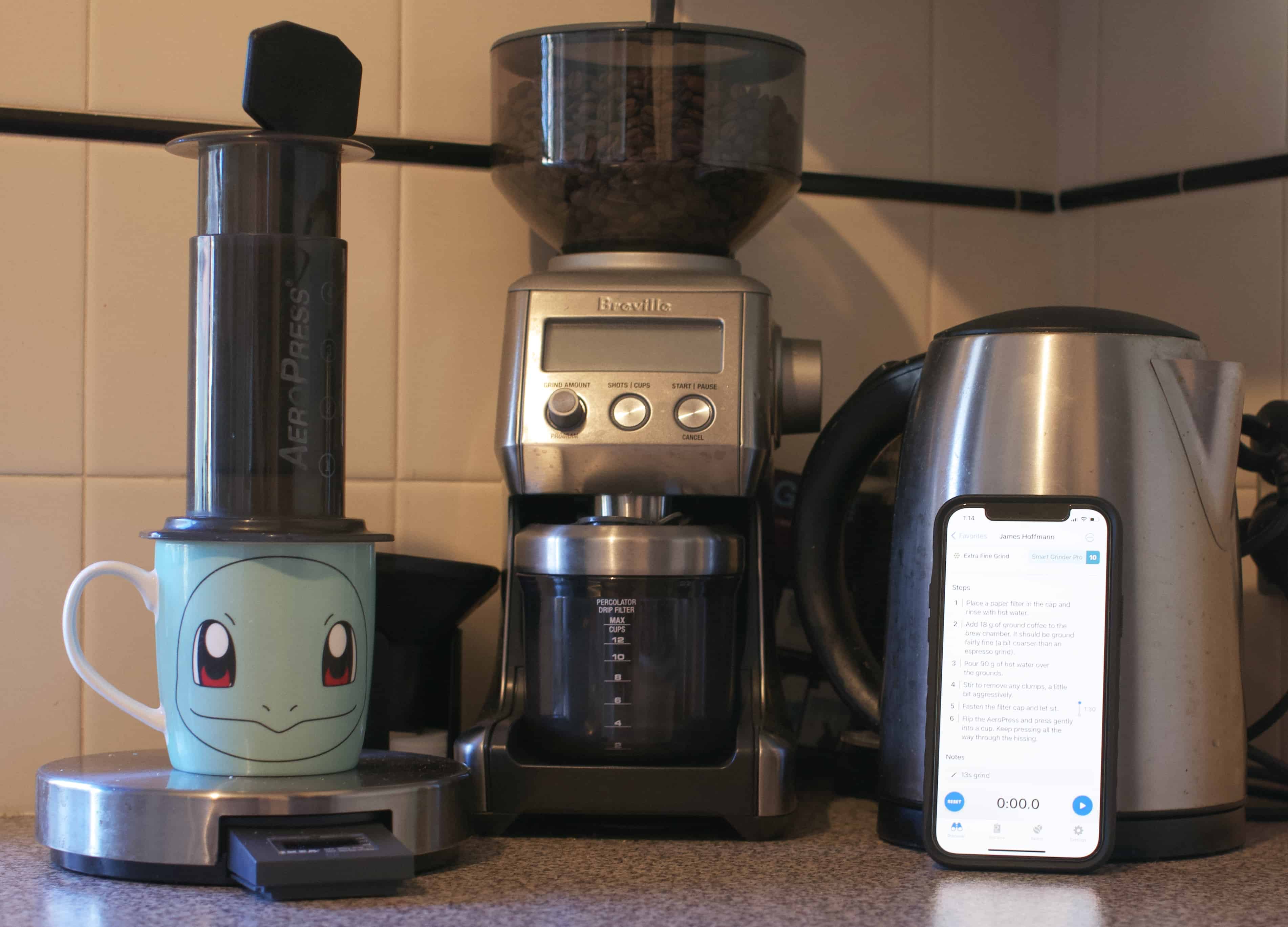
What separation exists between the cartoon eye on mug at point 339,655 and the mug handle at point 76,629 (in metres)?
0.09

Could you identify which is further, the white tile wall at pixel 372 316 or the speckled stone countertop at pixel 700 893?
the white tile wall at pixel 372 316

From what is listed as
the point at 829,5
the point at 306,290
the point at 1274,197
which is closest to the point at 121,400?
the point at 306,290

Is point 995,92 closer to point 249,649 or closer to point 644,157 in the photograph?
point 644,157

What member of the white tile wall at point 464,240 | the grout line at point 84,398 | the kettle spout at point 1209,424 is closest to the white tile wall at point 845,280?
the white tile wall at point 464,240

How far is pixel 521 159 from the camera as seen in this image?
80 cm

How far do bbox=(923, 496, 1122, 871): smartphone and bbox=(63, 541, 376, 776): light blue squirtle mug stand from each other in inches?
11.7

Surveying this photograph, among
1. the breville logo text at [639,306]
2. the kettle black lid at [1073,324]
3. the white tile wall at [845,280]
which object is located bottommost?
the kettle black lid at [1073,324]

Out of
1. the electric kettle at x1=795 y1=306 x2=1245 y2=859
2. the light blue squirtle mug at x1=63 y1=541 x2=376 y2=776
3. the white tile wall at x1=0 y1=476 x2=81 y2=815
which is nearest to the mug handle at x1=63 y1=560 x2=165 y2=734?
the light blue squirtle mug at x1=63 y1=541 x2=376 y2=776

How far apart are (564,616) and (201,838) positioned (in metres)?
0.21

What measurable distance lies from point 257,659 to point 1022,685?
37 cm

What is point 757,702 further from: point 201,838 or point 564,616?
point 201,838

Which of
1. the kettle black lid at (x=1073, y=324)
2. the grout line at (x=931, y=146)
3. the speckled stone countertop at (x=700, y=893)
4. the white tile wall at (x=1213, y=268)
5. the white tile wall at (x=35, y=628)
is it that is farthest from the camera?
the grout line at (x=931, y=146)

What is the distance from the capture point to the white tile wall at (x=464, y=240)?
84 cm

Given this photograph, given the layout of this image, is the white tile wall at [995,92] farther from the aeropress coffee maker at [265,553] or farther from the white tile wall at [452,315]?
the aeropress coffee maker at [265,553]
